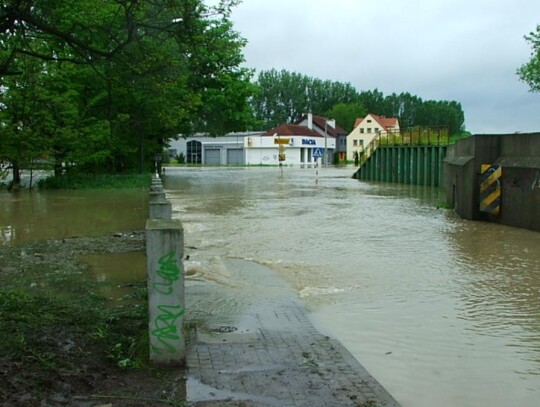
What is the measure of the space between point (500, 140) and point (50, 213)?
11.8m

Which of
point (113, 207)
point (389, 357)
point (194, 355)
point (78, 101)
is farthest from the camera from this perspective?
point (78, 101)

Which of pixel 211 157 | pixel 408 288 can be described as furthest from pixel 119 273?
pixel 211 157

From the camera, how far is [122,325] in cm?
562

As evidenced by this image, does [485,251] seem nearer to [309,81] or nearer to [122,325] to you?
[122,325]

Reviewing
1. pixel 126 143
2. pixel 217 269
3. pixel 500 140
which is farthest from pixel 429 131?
pixel 217 269

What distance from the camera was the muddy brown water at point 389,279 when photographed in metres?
5.30

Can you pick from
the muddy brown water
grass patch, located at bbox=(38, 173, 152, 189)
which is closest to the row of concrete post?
the muddy brown water

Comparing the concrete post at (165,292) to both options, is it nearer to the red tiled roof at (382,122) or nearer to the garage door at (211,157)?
the garage door at (211,157)

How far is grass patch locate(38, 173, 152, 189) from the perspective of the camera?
27.9 metres

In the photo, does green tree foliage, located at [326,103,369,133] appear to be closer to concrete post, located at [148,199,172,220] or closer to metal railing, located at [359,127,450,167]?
metal railing, located at [359,127,450,167]

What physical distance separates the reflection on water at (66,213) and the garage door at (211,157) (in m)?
71.3

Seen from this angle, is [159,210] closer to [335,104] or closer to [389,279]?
[389,279]

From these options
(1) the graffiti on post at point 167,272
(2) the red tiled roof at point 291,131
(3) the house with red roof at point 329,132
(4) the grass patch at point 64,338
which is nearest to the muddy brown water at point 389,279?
(4) the grass patch at point 64,338

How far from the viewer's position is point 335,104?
14125cm
